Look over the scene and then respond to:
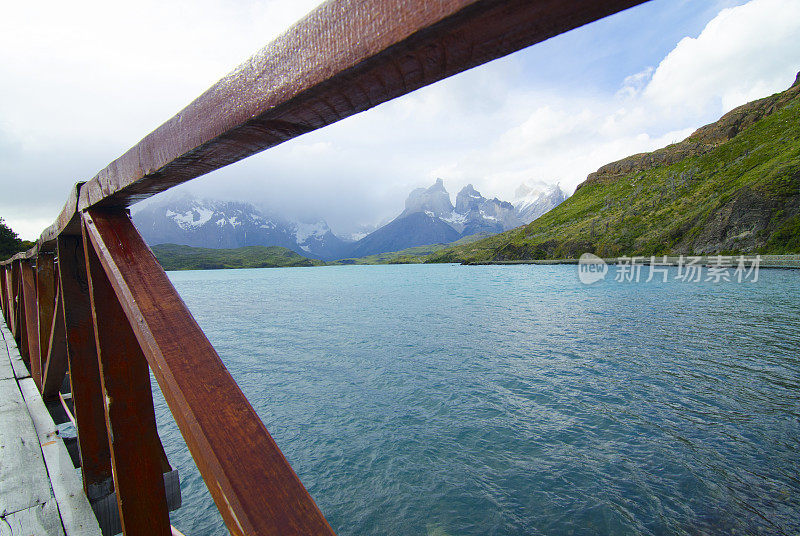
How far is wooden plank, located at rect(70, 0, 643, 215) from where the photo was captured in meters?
0.93

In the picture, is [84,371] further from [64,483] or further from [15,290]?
[15,290]

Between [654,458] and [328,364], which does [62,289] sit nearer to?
[654,458]

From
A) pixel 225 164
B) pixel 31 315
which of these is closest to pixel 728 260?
pixel 225 164

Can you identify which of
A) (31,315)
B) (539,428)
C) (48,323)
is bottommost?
(539,428)

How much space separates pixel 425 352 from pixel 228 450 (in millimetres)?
22275

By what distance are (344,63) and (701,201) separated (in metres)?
146

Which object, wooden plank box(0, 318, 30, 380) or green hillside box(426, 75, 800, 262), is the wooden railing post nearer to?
wooden plank box(0, 318, 30, 380)

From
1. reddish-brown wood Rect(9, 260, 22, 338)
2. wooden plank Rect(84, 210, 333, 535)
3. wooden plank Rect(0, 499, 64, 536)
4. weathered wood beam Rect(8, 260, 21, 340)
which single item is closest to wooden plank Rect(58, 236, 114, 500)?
wooden plank Rect(0, 499, 64, 536)

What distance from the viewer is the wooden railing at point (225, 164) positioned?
1.02 metres

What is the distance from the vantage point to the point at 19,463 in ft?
14.6

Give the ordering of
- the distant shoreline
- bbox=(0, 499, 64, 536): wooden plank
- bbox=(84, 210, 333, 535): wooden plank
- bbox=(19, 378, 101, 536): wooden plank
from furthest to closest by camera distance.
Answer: the distant shoreline < bbox=(19, 378, 101, 536): wooden plank < bbox=(0, 499, 64, 536): wooden plank < bbox=(84, 210, 333, 535): wooden plank

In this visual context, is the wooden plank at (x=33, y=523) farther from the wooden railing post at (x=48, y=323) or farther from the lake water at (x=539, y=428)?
the lake water at (x=539, y=428)

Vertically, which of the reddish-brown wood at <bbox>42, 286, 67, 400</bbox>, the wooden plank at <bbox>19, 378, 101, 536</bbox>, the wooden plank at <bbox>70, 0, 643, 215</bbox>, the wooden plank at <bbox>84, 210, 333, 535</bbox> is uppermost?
the wooden plank at <bbox>70, 0, 643, 215</bbox>

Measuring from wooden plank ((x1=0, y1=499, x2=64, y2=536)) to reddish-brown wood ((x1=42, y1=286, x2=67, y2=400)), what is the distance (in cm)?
250
